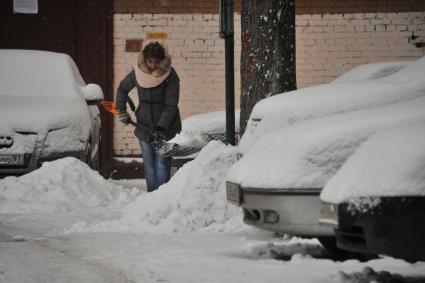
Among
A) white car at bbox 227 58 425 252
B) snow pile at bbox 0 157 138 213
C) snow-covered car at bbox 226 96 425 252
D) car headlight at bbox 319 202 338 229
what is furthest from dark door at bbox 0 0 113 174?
car headlight at bbox 319 202 338 229

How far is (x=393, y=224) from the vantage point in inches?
207

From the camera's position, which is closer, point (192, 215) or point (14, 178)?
point (192, 215)

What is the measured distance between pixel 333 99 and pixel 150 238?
1.90 m

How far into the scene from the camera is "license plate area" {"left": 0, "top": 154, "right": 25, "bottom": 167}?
10.7 metres

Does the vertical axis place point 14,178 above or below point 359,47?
below

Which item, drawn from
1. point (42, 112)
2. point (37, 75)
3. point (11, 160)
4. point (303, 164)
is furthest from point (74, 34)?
point (303, 164)

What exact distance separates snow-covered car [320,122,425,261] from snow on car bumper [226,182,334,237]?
0.62 m

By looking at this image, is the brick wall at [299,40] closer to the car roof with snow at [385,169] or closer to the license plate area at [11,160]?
the license plate area at [11,160]

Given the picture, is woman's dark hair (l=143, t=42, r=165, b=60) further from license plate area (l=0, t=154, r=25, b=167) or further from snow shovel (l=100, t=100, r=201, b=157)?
license plate area (l=0, t=154, r=25, b=167)

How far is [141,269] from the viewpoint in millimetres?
6707

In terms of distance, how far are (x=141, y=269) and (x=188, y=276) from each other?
0.44 meters

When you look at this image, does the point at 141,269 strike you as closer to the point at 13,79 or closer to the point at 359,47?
the point at 13,79

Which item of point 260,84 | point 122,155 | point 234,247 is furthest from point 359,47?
point 234,247

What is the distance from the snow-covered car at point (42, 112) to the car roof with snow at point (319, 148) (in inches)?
183
